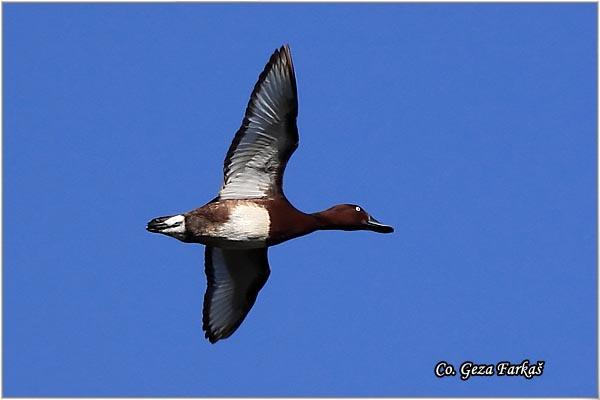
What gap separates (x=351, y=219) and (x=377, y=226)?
43 cm

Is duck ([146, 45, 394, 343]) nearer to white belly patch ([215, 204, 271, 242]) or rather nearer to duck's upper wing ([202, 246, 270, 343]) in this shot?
white belly patch ([215, 204, 271, 242])

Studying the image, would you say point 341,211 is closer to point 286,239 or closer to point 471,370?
point 286,239

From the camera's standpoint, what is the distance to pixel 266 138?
15.1 metres

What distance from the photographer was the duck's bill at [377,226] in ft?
52.4

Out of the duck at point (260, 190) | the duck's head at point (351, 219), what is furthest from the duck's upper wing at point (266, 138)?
the duck's head at point (351, 219)

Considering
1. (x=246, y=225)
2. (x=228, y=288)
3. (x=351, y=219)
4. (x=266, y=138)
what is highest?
(x=266, y=138)

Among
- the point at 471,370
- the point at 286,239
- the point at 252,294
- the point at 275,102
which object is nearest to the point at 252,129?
the point at 275,102

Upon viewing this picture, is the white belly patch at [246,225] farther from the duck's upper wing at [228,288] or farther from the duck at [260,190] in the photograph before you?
the duck's upper wing at [228,288]

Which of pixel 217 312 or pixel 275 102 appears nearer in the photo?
pixel 275 102

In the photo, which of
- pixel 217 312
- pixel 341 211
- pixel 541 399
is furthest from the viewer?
pixel 217 312

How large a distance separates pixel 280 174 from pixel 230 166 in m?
0.67

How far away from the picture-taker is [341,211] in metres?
15.8

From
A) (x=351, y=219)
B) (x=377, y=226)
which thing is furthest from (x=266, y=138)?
(x=377, y=226)

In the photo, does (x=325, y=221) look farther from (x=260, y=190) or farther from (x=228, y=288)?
(x=228, y=288)
